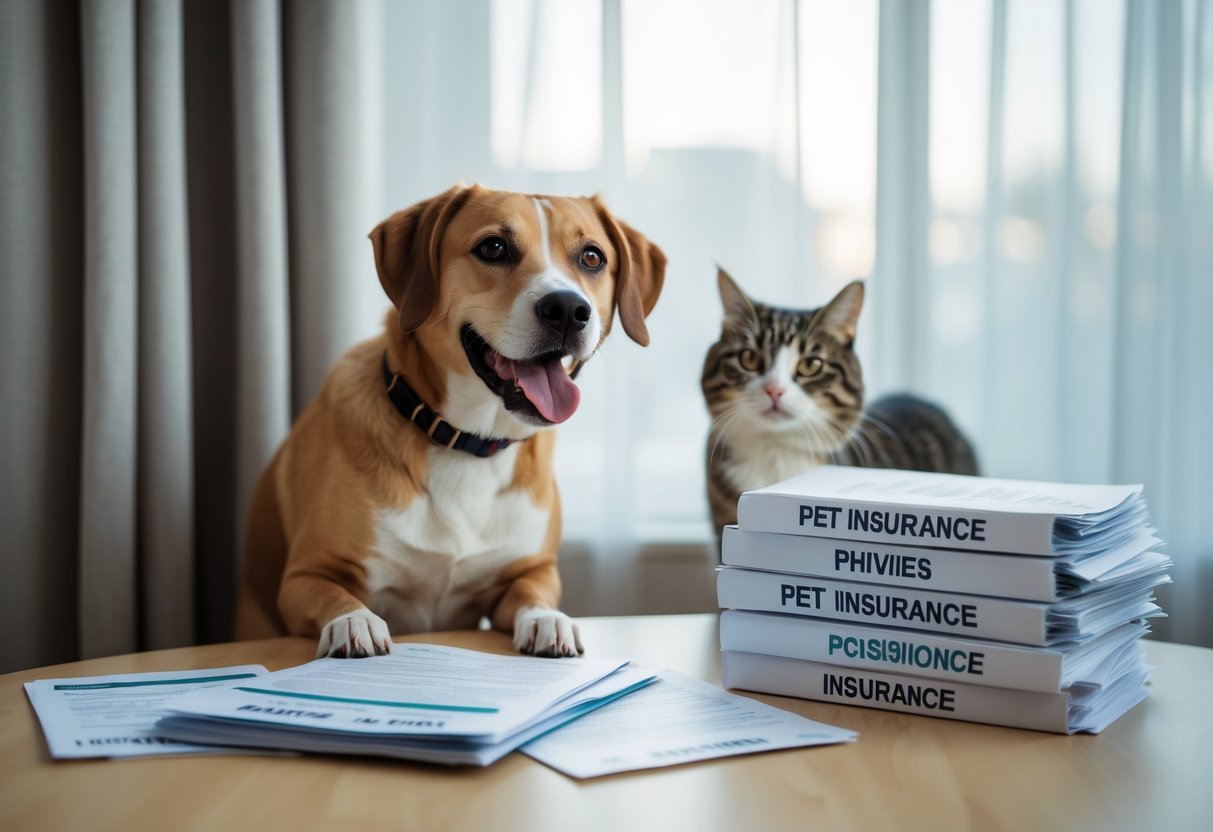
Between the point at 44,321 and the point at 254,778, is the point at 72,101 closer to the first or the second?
the point at 44,321

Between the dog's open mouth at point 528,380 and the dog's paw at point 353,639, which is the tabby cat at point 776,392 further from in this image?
the dog's paw at point 353,639

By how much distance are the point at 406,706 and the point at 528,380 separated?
486 millimetres

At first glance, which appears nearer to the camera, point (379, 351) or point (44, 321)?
point (379, 351)

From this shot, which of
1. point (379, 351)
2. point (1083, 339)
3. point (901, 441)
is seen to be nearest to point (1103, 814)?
point (901, 441)

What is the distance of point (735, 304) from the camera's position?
1416mm

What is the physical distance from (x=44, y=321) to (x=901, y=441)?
56.4 inches

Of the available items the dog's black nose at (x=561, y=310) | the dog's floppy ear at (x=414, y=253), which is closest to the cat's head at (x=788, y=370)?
the dog's black nose at (x=561, y=310)

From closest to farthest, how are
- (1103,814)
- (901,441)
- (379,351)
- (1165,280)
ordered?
1. (1103,814)
2. (379,351)
3. (901,441)
4. (1165,280)

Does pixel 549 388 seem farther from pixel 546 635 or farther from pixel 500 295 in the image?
pixel 546 635

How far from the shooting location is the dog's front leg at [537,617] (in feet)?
3.63

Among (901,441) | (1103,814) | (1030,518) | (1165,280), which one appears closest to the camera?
(1103,814)

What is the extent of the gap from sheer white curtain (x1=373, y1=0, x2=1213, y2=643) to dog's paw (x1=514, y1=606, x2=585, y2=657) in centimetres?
66

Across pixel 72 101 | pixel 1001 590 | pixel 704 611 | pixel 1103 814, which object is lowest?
pixel 704 611

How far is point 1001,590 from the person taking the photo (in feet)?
2.77
